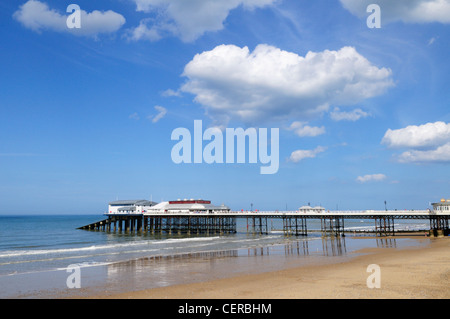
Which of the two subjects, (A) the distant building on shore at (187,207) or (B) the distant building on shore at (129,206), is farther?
(B) the distant building on shore at (129,206)

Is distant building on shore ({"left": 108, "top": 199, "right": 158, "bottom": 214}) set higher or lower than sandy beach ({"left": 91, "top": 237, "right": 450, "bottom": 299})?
higher

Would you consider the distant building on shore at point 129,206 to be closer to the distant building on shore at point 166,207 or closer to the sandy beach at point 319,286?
the distant building on shore at point 166,207

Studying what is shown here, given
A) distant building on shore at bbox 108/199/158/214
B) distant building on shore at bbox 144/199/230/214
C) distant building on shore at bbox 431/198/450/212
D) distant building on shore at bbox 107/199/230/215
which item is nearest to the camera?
distant building on shore at bbox 431/198/450/212

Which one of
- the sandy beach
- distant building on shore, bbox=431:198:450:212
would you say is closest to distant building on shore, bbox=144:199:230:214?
distant building on shore, bbox=431:198:450:212

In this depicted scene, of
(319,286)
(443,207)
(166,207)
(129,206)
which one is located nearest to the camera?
(319,286)

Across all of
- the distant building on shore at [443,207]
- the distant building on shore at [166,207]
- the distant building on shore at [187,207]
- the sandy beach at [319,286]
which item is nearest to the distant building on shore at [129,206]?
the distant building on shore at [166,207]

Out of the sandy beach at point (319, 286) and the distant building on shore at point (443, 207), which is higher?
the distant building on shore at point (443, 207)

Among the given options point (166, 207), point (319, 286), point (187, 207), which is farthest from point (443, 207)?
point (166, 207)

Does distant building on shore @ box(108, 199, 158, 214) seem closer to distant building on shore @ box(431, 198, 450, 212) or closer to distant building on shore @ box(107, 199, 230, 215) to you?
distant building on shore @ box(107, 199, 230, 215)

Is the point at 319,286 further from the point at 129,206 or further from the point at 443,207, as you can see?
the point at 129,206
